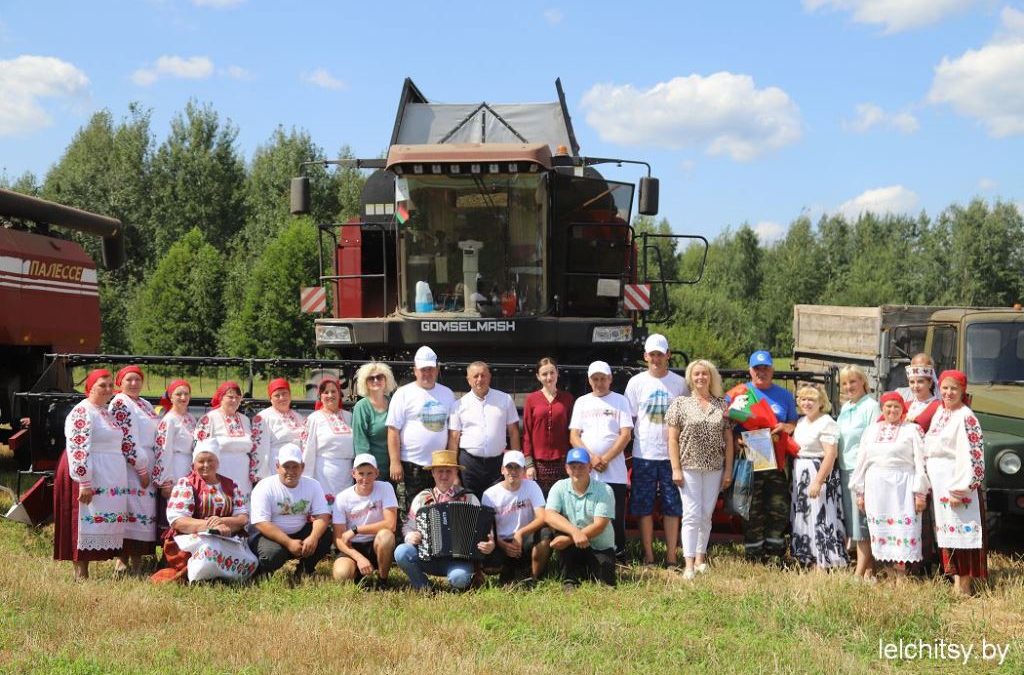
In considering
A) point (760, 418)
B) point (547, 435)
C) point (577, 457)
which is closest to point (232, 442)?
point (547, 435)

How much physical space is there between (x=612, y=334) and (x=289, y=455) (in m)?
5.26

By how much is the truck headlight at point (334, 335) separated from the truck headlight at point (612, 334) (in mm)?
2799

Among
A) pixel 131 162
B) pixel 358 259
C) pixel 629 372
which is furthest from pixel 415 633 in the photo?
pixel 131 162

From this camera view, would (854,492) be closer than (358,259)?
Yes

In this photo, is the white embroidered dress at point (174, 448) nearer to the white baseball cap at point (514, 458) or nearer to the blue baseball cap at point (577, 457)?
the white baseball cap at point (514, 458)

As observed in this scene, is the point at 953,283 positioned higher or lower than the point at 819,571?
higher

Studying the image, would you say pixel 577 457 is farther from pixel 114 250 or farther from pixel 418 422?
pixel 114 250

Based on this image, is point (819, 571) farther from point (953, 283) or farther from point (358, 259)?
point (953, 283)

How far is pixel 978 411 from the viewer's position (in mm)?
8719

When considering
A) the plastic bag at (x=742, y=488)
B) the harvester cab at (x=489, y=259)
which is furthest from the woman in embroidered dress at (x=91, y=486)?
the plastic bag at (x=742, y=488)

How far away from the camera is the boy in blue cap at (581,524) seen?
736cm

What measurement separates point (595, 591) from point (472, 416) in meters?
1.76

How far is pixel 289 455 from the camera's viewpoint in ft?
24.5

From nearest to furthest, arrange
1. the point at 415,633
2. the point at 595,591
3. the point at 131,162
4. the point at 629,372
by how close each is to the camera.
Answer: the point at 415,633 < the point at 595,591 < the point at 629,372 < the point at 131,162
